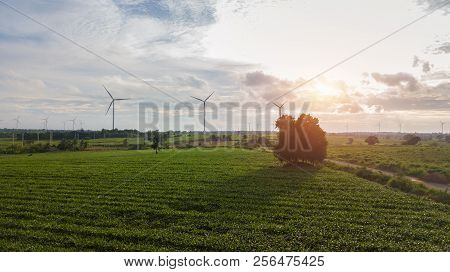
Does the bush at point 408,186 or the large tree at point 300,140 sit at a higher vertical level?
the large tree at point 300,140

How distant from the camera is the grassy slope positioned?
21.9 metres

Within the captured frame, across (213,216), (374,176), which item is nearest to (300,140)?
(374,176)

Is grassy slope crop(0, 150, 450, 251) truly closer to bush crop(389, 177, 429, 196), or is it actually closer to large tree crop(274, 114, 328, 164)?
bush crop(389, 177, 429, 196)

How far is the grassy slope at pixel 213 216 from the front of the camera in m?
21.9

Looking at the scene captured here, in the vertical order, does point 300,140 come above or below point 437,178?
above

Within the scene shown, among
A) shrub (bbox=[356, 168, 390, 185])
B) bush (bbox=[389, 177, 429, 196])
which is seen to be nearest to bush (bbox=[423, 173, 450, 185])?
shrub (bbox=[356, 168, 390, 185])

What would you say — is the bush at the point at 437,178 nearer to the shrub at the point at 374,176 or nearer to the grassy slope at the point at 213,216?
the shrub at the point at 374,176

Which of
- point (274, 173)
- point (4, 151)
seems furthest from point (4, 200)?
point (4, 151)

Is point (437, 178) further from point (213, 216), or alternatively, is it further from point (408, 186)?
point (213, 216)

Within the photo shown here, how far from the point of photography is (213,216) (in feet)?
93.2

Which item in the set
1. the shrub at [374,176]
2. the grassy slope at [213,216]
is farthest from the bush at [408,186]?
the grassy slope at [213,216]

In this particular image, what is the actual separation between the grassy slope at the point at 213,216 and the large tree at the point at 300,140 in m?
17.1

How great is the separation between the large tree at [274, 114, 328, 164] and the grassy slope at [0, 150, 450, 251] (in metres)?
17.1

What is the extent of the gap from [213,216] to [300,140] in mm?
39479
